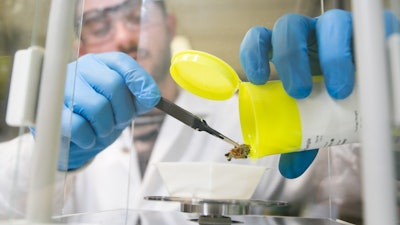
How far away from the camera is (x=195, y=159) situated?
1278 millimetres

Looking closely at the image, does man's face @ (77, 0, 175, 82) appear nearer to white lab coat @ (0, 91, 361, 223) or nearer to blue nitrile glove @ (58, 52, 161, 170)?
white lab coat @ (0, 91, 361, 223)

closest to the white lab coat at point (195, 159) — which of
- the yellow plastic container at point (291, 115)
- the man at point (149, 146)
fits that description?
the man at point (149, 146)

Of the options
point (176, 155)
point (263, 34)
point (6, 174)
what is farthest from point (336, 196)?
point (6, 174)

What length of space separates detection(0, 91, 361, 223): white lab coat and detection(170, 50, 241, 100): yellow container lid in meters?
0.33

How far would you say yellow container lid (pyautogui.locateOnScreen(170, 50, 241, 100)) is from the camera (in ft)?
2.49

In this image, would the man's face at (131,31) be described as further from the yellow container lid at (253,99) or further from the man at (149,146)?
the yellow container lid at (253,99)

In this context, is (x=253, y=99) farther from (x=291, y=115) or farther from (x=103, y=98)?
(x=103, y=98)

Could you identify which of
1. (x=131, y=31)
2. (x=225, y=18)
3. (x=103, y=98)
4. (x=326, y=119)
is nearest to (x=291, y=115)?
(x=326, y=119)

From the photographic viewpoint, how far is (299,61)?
Answer: 25.2 inches

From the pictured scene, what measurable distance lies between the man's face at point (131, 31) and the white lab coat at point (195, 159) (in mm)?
205

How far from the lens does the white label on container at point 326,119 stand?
2.06 ft

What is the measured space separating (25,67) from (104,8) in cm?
118

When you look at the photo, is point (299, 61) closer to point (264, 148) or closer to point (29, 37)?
point (264, 148)

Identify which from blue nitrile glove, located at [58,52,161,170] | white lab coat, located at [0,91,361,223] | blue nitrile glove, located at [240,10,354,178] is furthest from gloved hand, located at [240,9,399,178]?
white lab coat, located at [0,91,361,223]
